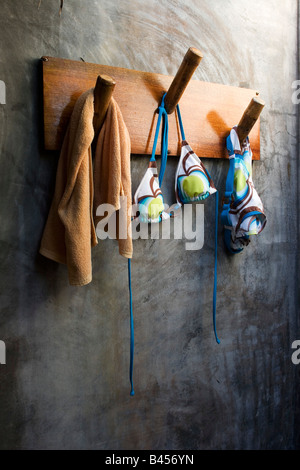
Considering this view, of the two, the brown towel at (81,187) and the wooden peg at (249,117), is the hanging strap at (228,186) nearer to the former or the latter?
the wooden peg at (249,117)

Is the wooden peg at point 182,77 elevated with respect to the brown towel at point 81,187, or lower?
elevated

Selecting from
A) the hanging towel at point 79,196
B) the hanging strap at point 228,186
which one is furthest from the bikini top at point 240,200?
the hanging towel at point 79,196

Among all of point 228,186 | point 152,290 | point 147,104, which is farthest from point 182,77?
point 152,290

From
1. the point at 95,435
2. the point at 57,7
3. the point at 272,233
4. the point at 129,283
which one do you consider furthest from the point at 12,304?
the point at 272,233

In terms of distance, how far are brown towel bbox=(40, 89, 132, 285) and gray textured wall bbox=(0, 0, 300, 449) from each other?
3.1 inches

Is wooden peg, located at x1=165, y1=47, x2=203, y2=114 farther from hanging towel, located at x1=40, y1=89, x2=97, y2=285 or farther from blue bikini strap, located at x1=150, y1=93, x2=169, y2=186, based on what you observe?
hanging towel, located at x1=40, y1=89, x2=97, y2=285

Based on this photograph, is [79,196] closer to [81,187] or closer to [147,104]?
[81,187]

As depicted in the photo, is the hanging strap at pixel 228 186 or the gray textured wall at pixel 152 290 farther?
the hanging strap at pixel 228 186

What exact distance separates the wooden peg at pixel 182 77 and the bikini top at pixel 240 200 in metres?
0.24

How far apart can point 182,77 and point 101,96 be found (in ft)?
0.88

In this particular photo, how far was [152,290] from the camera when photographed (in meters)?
1.16

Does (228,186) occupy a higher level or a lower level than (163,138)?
lower

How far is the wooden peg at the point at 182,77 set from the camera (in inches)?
38.3

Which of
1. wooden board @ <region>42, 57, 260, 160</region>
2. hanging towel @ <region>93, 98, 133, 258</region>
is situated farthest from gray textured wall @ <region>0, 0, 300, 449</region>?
hanging towel @ <region>93, 98, 133, 258</region>
